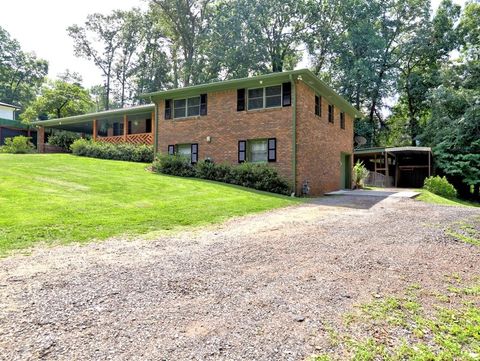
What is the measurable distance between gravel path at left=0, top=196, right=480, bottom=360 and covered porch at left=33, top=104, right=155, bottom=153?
16355 millimetres

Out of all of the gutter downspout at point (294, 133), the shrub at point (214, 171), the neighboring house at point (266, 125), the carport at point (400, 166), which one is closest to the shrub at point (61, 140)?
the neighboring house at point (266, 125)

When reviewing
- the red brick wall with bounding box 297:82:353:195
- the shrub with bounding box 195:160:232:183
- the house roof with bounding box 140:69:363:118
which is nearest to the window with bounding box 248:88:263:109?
the house roof with bounding box 140:69:363:118

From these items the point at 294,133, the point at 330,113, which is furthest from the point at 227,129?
the point at 330,113

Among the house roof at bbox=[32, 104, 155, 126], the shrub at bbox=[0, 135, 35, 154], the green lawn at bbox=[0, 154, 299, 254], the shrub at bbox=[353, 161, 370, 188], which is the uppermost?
the house roof at bbox=[32, 104, 155, 126]

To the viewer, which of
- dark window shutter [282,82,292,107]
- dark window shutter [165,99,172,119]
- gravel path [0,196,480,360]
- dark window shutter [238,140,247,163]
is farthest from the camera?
dark window shutter [165,99,172,119]

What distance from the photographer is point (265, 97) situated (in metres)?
15.5

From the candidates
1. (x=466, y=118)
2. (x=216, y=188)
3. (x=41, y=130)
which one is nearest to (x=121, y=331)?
(x=216, y=188)

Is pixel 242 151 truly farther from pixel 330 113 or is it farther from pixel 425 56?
pixel 425 56

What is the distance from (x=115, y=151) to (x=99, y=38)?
30489mm

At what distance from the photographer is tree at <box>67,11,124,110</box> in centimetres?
4331

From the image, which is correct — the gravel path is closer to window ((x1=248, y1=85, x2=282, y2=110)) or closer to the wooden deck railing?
window ((x1=248, y1=85, x2=282, y2=110))

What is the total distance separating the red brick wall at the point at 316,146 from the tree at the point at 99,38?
3523 centimetres

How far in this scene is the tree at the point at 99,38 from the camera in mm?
43312

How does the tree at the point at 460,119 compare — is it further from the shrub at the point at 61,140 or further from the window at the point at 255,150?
the shrub at the point at 61,140
